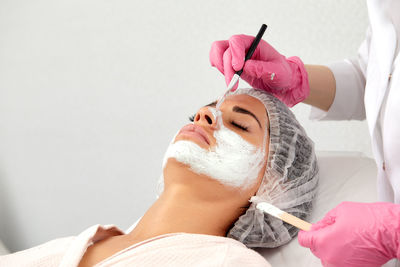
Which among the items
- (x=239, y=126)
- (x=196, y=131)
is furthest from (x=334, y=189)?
(x=196, y=131)

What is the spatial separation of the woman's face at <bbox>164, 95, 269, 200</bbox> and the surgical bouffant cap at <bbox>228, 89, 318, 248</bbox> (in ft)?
0.11

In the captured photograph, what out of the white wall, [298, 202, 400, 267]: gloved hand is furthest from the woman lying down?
the white wall

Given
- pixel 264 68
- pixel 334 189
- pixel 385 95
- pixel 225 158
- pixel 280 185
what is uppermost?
pixel 264 68

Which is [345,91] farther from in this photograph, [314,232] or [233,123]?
[314,232]

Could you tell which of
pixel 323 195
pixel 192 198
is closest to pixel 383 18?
pixel 323 195

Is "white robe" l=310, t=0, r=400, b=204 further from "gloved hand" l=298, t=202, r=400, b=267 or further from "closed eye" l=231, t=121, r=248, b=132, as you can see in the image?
"closed eye" l=231, t=121, r=248, b=132

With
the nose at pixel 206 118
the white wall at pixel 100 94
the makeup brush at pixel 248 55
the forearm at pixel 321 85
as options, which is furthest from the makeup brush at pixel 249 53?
the white wall at pixel 100 94

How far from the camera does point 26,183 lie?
8.37ft

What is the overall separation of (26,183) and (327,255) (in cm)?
203

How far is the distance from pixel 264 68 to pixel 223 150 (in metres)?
0.32

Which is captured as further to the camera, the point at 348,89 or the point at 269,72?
the point at 348,89

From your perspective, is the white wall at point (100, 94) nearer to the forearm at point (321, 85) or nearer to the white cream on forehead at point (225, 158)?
the forearm at point (321, 85)

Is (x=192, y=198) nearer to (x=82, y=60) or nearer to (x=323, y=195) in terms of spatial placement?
(x=323, y=195)

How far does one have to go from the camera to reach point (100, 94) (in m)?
2.34
